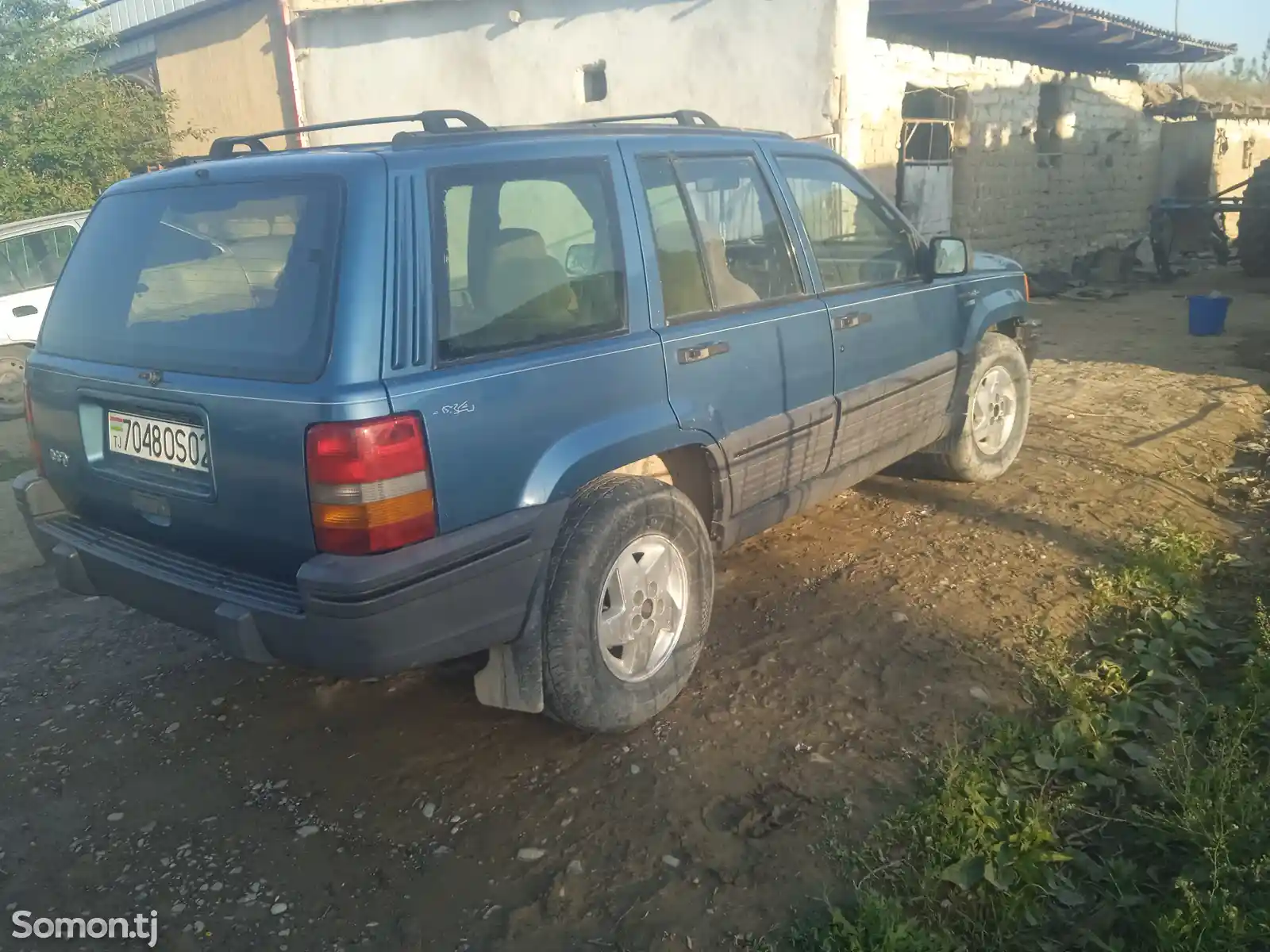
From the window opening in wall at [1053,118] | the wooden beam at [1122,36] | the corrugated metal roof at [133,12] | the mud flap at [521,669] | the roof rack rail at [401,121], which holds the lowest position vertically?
the mud flap at [521,669]

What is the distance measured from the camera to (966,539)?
465 centimetres

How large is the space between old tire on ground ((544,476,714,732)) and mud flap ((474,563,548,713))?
2.0 inches

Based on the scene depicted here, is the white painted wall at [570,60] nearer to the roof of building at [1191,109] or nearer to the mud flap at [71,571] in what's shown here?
the mud flap at [71,571]

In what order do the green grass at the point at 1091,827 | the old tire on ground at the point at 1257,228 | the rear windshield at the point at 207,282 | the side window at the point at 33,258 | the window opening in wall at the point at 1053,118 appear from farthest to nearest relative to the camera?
1. the window opening in wall at the point at 1053,118
2. the old tire on ground at the point at 1257,228
3. the side window at the point at 33,258
4. the rear windshield at the point at 207,282
5. the green grass at the point at 1091,827

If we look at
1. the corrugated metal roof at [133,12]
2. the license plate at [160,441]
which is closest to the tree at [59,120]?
the corrugated metal roof at [133,12]

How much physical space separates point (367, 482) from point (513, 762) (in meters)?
1.14

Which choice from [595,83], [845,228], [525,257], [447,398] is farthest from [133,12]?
[447,398]

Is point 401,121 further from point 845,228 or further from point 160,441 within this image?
point 845,228

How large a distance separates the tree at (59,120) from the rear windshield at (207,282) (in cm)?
1177

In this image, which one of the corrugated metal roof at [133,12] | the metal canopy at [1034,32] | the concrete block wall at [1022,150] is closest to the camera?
the concrete block wall at [1022,150]

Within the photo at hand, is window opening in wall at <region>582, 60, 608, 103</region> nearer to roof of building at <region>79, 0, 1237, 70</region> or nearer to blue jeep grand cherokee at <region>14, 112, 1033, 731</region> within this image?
roof of building at <region>79, 0, 1237, 70</region>

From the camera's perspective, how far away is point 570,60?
1138cm

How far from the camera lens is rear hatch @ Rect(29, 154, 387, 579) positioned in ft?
8.29

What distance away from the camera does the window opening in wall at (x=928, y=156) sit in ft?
37.3
